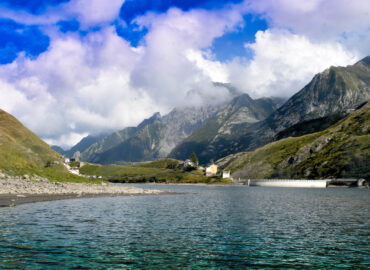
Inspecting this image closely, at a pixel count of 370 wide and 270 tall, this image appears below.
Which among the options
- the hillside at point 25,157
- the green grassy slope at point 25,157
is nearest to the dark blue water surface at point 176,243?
the hillside at point 25,157

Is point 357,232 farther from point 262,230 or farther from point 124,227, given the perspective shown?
point 124,227

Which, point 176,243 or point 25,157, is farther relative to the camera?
point 25,157

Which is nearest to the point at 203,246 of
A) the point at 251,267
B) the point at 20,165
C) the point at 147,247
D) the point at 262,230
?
the point at 147,247

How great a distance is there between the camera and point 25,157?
537ft

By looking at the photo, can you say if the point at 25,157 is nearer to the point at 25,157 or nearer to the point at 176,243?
the point at 25,157

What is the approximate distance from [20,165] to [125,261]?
130204mm

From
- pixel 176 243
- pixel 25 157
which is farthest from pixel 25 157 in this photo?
pixel 176 243

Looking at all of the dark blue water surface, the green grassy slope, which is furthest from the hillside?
the dark blue water surface

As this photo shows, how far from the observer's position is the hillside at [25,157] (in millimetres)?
131625

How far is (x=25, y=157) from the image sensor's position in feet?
537

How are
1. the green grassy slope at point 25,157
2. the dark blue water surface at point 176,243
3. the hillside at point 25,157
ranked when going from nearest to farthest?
the dark blue water surface at point 176,243 → the hillside at point 25,157 → the green grassy slope at point 25,157

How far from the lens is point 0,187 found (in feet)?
279

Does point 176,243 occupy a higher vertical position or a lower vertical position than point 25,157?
lower

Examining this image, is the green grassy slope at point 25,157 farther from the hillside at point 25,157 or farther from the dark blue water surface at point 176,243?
the dark blue water surface at point 176,243
